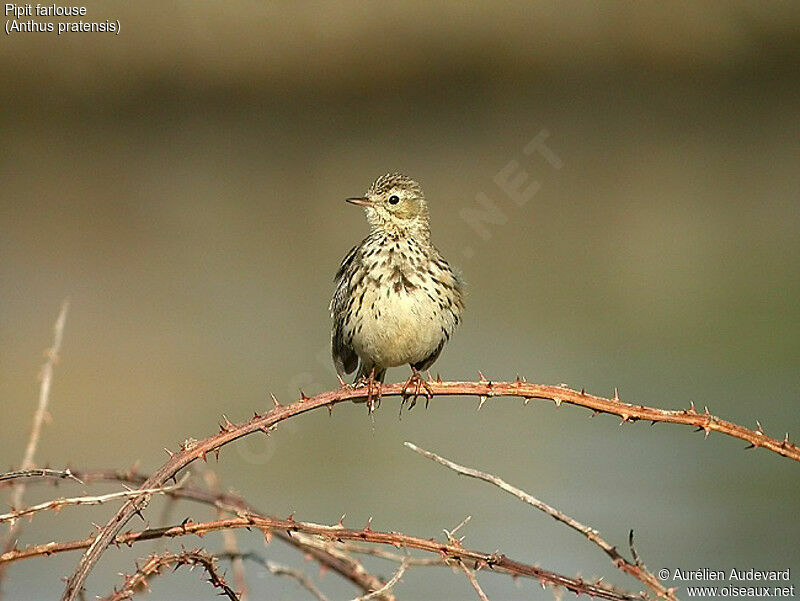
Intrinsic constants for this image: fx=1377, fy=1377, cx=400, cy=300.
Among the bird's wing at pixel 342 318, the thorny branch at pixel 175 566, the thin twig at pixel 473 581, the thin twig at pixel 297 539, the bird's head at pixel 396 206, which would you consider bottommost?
the thin twig at pixel 473 581

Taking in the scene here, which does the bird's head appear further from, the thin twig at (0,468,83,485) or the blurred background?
the thin twig at (0,468,83,485)

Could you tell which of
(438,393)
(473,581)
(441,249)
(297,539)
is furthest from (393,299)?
(441,249)

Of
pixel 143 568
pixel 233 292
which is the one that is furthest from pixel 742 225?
pixel 143 568

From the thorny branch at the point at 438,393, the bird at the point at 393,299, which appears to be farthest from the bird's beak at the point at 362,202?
the thorny branch at the point at 438,393

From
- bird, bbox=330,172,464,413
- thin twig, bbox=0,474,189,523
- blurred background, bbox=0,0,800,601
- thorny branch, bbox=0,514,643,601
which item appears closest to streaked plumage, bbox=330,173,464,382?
bird, bbox=330,172,464,413

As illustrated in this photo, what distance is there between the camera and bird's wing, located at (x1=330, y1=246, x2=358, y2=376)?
6.15 metres

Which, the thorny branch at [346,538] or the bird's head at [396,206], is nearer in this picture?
the thorny branch at [346,538]

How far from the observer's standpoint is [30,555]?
10.5 ft

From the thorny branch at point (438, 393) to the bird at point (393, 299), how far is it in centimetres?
186

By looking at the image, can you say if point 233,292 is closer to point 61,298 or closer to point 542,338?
point 61,298

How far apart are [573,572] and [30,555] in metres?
5.44

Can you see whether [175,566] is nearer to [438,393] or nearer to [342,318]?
[438,393]

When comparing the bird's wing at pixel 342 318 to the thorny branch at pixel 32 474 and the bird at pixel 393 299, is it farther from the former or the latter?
the thorny branch at pixel 32 474

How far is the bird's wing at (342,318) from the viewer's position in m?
6.15
